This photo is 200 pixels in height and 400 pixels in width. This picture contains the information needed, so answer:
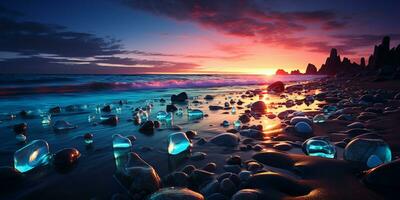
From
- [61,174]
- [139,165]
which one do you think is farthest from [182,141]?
[61,174]

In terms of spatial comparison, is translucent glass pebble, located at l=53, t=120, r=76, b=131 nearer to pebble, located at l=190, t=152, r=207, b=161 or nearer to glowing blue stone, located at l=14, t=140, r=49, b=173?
glowing blue stone, located at l=14, t=140, r=49, b=173

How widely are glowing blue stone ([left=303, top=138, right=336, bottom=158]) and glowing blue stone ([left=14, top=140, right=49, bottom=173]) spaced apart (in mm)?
2953

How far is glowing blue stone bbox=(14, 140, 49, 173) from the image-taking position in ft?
7.91

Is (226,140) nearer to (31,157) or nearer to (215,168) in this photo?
(215,168)

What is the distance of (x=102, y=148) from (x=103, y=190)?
1.34m

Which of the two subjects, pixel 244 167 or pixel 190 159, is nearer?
pixel 244 167

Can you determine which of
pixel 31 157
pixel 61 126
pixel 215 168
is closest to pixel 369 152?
pixel 215 168

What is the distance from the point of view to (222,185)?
189 cm

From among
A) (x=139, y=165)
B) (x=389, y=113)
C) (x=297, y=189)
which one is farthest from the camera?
(x=389, y=113)

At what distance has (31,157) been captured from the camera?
2512 millimetres

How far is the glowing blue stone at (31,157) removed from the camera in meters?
2.41

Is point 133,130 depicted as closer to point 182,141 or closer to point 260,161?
point 182,141

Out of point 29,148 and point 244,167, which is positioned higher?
point 29,148

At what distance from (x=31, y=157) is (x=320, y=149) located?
3082 mm
